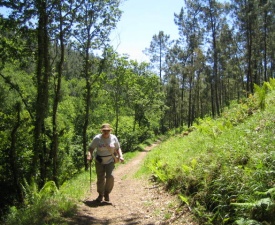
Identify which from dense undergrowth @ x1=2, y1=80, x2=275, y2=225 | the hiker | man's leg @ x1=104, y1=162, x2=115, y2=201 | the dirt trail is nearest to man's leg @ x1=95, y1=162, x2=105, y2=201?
the hiker

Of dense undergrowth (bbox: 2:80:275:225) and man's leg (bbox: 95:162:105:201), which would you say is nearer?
dense undergrowth (bbox: 2:80:275:225)

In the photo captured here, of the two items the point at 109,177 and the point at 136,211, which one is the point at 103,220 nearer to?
the point at 136,211

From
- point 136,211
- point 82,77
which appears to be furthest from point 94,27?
point 136,211

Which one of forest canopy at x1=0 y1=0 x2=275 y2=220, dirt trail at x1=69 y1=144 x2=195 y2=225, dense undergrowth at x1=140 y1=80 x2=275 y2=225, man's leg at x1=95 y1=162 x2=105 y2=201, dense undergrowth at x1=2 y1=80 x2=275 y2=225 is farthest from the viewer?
forest canopy at x1=0 y1=0 x2=275 y2=220

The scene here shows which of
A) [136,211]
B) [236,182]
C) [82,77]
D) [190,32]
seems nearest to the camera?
[236,182]

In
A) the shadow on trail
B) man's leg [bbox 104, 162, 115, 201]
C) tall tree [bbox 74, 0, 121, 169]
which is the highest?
tall tree [bbox 74, 0, 121, 169]

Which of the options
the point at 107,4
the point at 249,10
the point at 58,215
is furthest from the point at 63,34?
the point at 249,10

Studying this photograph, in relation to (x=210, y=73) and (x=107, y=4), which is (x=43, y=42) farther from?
(x=210, y=73)

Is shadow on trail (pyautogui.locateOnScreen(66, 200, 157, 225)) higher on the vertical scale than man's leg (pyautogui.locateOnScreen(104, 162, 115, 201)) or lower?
lower

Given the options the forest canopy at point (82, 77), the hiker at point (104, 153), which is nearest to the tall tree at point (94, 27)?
the forest canopy at point (82, 77)

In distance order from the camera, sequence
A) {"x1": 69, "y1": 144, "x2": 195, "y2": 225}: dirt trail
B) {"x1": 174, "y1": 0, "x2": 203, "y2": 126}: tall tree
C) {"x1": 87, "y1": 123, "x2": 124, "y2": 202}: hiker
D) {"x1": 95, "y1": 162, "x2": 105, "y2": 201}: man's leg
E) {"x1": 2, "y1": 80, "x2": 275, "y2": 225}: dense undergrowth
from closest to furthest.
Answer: {"x1": 2, "y1": 80, "x2": 275, "y2": 225}: dense undergrowth < {"x1": 69, "y1": 144, "x2": 195, "y2": 225}: dirt trail < {"x1": 87, "y1": 123, "x2": 124, "y2": 202}: hiker < {"x1": 95, "y1": 162, "x2": 105, "y2": 201}: man's leg < {"x1": 174, "y1": 0, "x2": 203, "y2": 126}: tall tree

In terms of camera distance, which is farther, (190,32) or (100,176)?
(190,32)

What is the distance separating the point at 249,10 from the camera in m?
28.8

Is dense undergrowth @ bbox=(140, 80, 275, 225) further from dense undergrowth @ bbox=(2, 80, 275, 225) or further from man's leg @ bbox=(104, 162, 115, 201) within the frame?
man's leg @ bbox=(104, 162, 115, 201)
